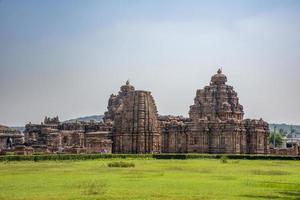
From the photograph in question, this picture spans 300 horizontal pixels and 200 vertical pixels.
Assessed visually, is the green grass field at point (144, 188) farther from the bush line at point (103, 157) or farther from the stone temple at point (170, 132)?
the stone temple at point (170, 132)

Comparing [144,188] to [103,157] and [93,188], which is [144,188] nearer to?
[93,188]

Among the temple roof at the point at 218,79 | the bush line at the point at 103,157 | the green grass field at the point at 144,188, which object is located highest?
the temple roof at the point at 218,79

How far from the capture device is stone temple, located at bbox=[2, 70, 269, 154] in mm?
91250

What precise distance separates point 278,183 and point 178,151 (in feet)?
209

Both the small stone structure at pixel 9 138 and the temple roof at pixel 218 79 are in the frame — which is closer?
the small stone structure at pixel 9 138

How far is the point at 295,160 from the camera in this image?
72.9m

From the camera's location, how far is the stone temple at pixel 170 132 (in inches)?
3593

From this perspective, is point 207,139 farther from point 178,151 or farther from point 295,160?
point 295,160

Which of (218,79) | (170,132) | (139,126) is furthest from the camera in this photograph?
(218,79)

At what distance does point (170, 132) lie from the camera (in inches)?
3959

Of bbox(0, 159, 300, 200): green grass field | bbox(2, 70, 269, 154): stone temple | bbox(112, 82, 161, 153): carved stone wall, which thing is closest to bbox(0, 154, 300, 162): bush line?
bbox(2, 70, 269, 154): stone temple

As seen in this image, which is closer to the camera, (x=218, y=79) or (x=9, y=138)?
(x=9, y=138)

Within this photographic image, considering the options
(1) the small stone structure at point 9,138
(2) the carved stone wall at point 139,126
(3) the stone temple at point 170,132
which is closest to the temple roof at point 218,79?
(3) the stone temple at point 170,132

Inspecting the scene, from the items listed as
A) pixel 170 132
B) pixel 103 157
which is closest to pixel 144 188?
pixel 103 157
